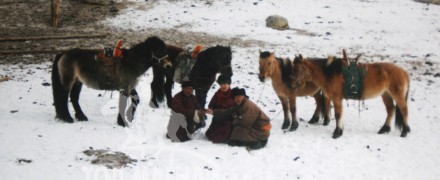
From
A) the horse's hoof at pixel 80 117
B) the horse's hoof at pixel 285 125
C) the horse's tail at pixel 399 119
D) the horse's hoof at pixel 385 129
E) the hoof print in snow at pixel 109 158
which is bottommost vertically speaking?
the horse's hoof at pixel 80 117

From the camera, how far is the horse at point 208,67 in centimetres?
874

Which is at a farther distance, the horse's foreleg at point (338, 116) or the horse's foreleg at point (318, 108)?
the horse's foreleg at point (318, 108)

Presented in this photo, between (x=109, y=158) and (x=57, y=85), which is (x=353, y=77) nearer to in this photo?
(x=109, y=158)

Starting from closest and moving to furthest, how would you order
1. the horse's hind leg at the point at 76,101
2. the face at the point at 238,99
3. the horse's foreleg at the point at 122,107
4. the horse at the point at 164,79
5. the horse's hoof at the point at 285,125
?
the face at the point at 238,99 → the horse's foreleg at the point at 122,107 → the horse's hind leg at the point at 76,101 → the horse's hoof at the point at 285,125 → the horse at the point at 164,79

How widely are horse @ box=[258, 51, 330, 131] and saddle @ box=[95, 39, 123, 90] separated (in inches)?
116

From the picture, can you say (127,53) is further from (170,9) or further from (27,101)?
(170,9)

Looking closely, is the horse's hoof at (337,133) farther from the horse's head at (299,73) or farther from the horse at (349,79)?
the horse's head at (299,73)

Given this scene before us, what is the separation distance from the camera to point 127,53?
8.45 meters

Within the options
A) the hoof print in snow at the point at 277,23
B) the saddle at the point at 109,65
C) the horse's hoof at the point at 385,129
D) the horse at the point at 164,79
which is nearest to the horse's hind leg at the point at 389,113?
the horse's hoof at the point at 385,129

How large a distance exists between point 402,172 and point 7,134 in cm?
725

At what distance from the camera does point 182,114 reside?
26.1 ft

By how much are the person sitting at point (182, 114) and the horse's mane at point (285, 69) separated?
207 centimetres

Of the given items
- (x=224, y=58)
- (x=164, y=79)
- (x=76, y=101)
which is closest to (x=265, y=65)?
(x=224, y=58)

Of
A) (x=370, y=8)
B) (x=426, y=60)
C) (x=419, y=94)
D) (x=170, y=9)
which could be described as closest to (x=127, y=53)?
(x=419, y=94)
